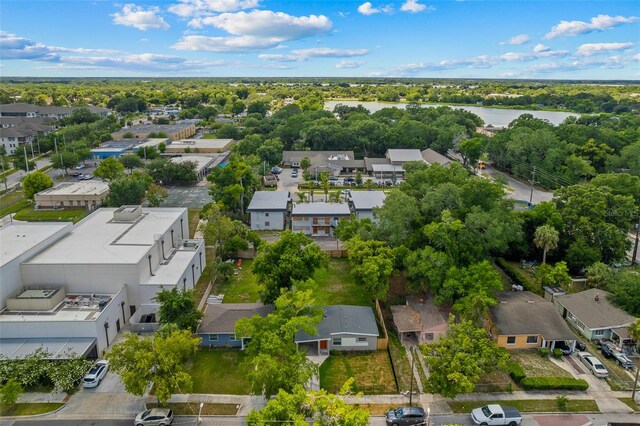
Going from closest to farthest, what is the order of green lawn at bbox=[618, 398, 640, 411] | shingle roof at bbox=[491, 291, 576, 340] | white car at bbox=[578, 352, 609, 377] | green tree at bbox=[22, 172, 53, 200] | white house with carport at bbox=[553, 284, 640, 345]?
green lawn at bbox=[618, 398, 640, 411] → white car at bbox=[578, 352, 609, 377] → shingle roof at bbox=[491, 291, 576, 340] → white house with carport at bbox=[553, 284, 640, 345] → green tree at bbox=[22, 172, 53, 200]

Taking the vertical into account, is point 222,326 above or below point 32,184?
below

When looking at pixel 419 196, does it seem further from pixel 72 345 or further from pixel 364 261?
pixel 72 345

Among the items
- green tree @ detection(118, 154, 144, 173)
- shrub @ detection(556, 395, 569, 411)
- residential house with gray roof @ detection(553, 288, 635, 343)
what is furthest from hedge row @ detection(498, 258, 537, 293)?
green tree @ detection(118, 154, 144, 173)

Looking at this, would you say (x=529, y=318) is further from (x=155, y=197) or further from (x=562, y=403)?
(x=155, y=197)

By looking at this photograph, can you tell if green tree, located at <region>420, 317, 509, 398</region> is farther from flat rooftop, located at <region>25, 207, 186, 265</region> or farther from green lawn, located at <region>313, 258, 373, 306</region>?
flat rooftop, located at <region>25, 207, 186, 265</region>

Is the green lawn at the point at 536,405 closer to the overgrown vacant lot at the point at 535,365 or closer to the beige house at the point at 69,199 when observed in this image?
the overgrown vacant lot at the point at 535,365

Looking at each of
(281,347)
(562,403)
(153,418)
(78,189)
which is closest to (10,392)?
(153,418)

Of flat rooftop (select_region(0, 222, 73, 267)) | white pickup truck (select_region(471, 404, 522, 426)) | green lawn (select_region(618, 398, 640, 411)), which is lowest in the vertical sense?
green lawn (select_region(618, 398, 640, 411))
